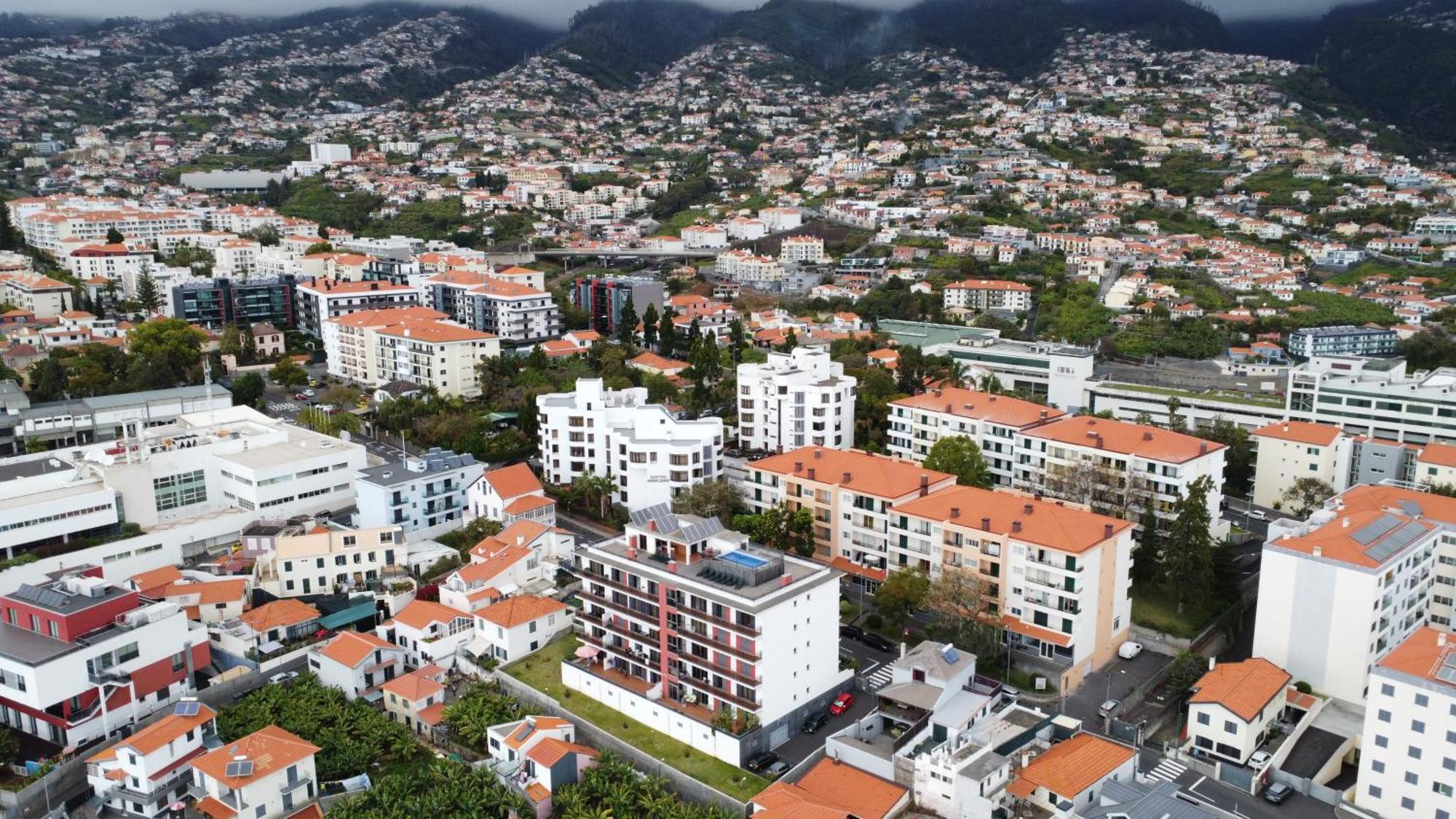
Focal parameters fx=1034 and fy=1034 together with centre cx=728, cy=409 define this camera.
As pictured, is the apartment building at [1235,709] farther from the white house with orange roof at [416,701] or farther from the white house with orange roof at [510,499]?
the white house with orange roof at [510,499]

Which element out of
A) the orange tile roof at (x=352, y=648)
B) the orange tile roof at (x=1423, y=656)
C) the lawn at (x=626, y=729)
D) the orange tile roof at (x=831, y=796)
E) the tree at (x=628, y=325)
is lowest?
the lawn at (x=626, y=729)

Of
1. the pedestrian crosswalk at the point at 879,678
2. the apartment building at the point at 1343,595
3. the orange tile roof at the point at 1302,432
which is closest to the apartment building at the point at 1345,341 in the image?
the orange tile roof at the point at 1302,432

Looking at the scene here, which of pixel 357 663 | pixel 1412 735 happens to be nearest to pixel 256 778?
pixel 357 663

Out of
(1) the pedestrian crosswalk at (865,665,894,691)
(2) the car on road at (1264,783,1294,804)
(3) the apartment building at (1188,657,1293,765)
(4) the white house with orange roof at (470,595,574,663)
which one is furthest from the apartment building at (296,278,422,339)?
(2) the car on road at (1264,783,1294,804)

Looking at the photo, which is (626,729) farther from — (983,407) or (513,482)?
(983,407)

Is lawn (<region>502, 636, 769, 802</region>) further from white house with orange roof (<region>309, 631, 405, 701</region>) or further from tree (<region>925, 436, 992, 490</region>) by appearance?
tree (<region>925, 436, 992, 490</region>)

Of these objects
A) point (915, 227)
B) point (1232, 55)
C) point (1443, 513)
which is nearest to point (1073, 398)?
point (1443, 513)
